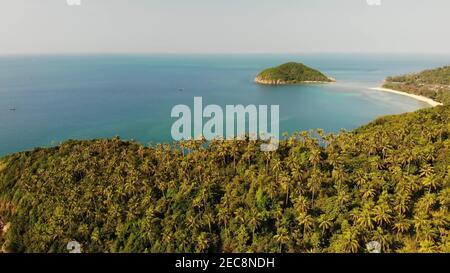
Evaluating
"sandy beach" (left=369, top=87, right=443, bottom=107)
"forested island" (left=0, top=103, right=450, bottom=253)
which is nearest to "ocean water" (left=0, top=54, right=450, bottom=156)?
"sandy beach" (left=369, top=87, right=443, bottom=107)

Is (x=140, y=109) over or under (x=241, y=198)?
over

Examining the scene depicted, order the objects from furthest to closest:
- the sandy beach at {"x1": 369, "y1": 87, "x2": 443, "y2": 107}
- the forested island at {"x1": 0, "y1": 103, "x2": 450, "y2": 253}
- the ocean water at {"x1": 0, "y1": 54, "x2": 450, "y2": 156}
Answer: the sandy beach at {"x1": 369, "y1": 87, "x2": 443, "y2": 107}
the ocean water at {"x1": 0, "y1": 54, "x2": 450, "y2": 156}
the forested island at {"x1": 0, "y1": 103, "x2": 450, "y2": 253}

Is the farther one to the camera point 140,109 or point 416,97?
point 416,97

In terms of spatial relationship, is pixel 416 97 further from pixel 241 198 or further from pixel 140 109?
pixel 241 198

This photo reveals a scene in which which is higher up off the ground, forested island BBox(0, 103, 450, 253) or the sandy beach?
the sandy beach

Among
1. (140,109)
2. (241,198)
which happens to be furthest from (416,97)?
(241,198)

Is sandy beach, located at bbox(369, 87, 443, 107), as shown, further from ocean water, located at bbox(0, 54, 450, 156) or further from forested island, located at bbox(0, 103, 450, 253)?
forested island, located at bbox(0, 103, 450, 253)

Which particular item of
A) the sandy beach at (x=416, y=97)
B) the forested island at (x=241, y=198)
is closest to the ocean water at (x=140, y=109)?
the sandy beach at (x=416, y=97)

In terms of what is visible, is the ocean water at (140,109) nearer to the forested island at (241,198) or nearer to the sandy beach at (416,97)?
the sandy beach at (416,97)
